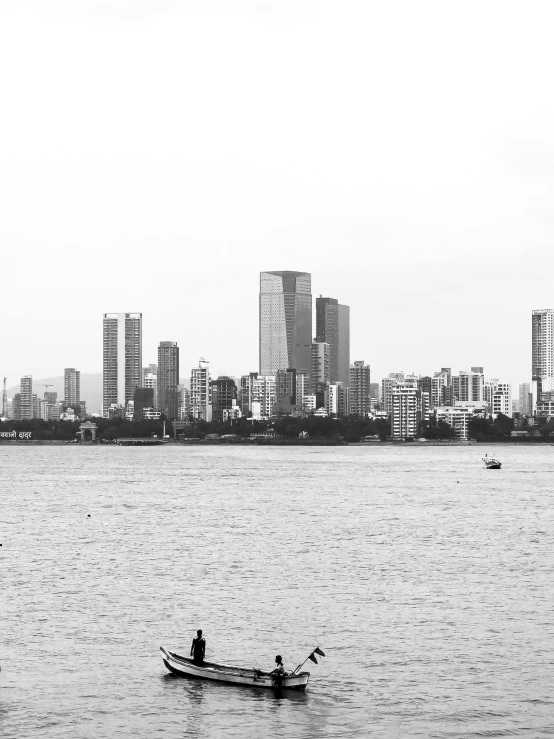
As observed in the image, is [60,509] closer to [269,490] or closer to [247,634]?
[269,490]

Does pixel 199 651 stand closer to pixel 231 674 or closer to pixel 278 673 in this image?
pixel 231 674

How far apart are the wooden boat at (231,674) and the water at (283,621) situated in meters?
0.44

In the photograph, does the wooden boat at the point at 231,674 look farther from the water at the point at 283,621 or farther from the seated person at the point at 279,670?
the water at the point at 283,621

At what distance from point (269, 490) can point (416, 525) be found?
168 ft

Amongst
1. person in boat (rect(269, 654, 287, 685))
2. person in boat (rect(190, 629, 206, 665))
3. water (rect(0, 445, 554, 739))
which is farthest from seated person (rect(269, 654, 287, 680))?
person in boat (rect(190, 629, 206, 665))

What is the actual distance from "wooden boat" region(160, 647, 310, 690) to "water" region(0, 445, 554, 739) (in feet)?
1.46

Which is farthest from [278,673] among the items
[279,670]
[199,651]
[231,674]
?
[199,651]

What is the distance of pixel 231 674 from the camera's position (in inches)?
1652

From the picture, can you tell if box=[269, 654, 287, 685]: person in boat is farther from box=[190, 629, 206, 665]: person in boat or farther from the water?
box=[190, 629, 206, 665]: person in boat

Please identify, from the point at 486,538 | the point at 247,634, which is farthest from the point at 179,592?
the point at 486,538

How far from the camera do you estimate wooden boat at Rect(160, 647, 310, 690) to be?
40.9m

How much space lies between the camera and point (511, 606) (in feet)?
185

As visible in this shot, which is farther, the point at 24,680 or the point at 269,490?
the point at 269,490

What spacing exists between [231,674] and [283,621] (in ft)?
35.4
